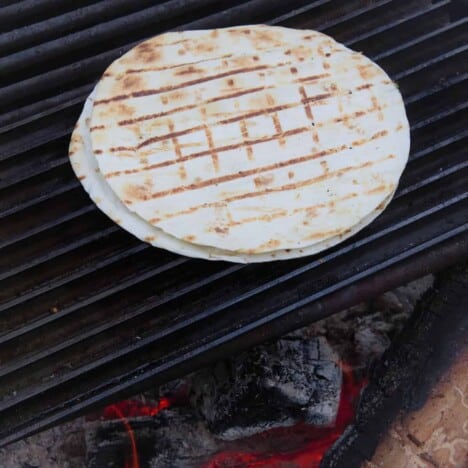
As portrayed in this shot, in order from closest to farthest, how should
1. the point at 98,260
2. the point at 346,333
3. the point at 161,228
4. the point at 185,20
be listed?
1. the point at 161,228
2. the point at 98,260
3. the point at 185,20
4. the point at 346,333

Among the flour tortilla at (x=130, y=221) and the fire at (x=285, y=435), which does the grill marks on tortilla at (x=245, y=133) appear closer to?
the flour tortilla at (x=130, y=221)

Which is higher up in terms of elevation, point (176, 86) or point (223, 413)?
point (176, 86)

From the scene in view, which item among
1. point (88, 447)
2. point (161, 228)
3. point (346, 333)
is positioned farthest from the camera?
point (346, 333)

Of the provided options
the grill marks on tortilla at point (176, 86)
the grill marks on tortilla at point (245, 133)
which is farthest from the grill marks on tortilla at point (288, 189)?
the grill marks on tortilla at point (176, 86)

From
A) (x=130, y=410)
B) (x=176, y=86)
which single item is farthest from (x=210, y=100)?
(x=130, y=410)

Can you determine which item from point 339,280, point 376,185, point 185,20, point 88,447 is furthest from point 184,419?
point 185,20

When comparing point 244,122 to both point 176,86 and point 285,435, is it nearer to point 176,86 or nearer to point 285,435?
point 176,86

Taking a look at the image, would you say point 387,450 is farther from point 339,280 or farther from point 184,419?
point 184,419
